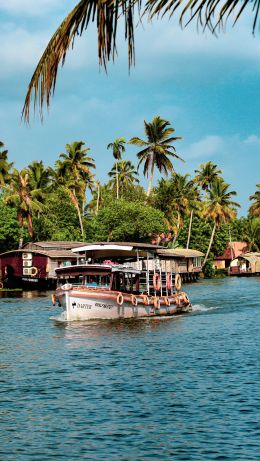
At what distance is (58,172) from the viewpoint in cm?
9531

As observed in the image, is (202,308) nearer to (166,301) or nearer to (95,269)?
(166,301)

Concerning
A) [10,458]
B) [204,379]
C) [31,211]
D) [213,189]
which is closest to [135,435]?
[10,458]

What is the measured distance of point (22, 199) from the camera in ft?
239

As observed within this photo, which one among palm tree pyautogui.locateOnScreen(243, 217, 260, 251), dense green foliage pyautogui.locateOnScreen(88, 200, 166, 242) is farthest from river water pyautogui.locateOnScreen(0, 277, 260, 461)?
palm tree pyautogui.locateOnScreen(243, 217, 260, 251)

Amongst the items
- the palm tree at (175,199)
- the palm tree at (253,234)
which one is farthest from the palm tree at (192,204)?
the palm tree at (253,234)

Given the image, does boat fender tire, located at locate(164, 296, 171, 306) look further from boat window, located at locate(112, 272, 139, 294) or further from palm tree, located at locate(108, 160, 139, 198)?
palm tree, located at locate(108, 160, 139, 198)

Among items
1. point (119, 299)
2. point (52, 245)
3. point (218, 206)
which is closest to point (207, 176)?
point (218, 206)

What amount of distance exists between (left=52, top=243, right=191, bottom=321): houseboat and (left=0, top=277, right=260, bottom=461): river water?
5.33 ft

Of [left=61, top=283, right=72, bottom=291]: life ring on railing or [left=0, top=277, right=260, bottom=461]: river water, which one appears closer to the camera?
[left=0, top=277, right=260, bottom=461]: river water

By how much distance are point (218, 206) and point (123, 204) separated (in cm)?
2365

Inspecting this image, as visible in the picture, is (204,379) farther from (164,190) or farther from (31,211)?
(164,190)

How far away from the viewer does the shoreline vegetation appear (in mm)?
77688

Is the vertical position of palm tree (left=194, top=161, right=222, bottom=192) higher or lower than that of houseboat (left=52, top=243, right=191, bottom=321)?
higher

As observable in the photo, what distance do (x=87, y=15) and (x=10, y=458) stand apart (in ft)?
33.6
